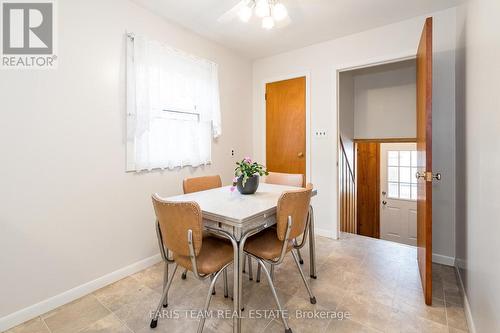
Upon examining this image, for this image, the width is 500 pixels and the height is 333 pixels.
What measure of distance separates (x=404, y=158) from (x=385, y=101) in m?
1.42

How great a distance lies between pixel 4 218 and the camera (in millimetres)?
1539

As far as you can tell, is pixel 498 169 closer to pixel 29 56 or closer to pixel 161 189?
pixel 161 189

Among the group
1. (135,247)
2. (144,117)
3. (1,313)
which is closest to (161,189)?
(135,247)

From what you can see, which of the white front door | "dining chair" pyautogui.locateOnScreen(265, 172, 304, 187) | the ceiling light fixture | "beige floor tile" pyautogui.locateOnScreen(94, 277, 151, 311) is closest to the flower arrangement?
"dining chair" pyautogui.locateOnScreen(265, 172, 304, 187)

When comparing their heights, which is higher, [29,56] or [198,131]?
[29,56]

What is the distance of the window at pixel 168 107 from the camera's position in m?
2.18

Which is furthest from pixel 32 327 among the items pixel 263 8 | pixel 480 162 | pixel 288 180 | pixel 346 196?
pixel 346 196

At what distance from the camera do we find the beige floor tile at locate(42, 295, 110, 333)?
5.16ft

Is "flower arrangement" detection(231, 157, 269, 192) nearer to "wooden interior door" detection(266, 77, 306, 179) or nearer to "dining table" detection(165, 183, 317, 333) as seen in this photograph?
"dining table" detection(165, 183, 317, 333)

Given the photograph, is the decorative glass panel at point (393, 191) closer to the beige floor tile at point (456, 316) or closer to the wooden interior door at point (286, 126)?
the wooden interior door at point (286, 126)

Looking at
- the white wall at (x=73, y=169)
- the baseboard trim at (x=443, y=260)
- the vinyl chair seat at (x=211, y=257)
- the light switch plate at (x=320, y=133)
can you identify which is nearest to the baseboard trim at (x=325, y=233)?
the baseboard trim at (x=443, y=260)

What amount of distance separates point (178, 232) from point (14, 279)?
4.09 ft

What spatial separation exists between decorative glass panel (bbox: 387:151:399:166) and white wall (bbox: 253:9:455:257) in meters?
2.50

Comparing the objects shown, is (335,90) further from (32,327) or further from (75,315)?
(32,327)
